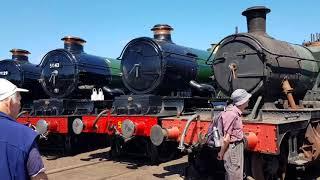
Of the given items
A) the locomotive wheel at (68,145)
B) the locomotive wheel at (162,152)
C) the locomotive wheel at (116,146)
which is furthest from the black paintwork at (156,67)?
the locomotive wheel at (68,145)

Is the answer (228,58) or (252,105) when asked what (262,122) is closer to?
(252,105)

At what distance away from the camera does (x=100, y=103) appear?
33.0ft

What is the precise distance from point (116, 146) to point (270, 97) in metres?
4.20

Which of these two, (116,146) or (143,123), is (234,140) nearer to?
(143,123)

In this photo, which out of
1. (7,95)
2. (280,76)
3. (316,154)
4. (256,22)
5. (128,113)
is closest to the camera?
(7,95)

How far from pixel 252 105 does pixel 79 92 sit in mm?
5071

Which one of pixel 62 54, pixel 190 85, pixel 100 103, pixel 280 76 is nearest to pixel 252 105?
pixel 280 76

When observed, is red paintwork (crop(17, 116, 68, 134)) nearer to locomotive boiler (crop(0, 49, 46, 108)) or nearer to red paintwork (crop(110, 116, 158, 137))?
red paintwork (crop(110, 116, 158, 137))

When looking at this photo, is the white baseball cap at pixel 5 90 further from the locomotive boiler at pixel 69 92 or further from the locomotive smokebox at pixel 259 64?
the locomotive boiler at pixel 69 92

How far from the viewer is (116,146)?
939 centimetres

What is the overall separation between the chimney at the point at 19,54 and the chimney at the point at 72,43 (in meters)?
2.25

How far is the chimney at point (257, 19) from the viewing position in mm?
6973

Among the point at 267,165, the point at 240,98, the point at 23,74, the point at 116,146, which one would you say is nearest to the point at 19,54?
the point at 23,74

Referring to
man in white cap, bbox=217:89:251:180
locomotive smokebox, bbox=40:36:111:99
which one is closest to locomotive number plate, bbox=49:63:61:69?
locomotive smokebox, bbox=40:36:111:99
